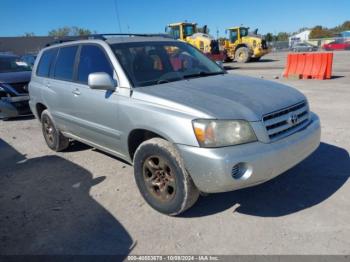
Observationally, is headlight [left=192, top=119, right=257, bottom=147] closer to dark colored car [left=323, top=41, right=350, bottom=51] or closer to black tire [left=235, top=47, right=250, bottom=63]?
black tire [left=235, top=47, right=250, bottom=63]

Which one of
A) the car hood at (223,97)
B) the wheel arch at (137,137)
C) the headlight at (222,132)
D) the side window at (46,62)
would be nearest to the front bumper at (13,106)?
the side window at (46,62)

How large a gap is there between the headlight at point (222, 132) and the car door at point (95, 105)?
4.20ft

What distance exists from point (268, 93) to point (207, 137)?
102 centimetres

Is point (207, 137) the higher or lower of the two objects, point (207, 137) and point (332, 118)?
the higher

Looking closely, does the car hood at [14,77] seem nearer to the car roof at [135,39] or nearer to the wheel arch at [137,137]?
the car roof at [135,39]

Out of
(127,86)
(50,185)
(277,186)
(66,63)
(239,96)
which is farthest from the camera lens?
(66,63)

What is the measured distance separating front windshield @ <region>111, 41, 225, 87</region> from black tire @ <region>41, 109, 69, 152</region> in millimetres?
2224

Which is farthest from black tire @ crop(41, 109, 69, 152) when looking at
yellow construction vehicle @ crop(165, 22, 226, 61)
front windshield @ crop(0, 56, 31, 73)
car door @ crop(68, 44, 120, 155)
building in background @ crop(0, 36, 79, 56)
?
building in background @ crop(0, 36, 79, 56)

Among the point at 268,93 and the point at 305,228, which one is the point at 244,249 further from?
the point at 268,93

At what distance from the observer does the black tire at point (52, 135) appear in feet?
18.9

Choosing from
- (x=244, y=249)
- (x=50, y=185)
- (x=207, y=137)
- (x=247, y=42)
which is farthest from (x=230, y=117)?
(x=247, y=42)

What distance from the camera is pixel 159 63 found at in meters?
4.29

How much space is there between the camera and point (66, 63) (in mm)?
5168

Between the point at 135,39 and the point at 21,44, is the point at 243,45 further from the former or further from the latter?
the point at 21,44
